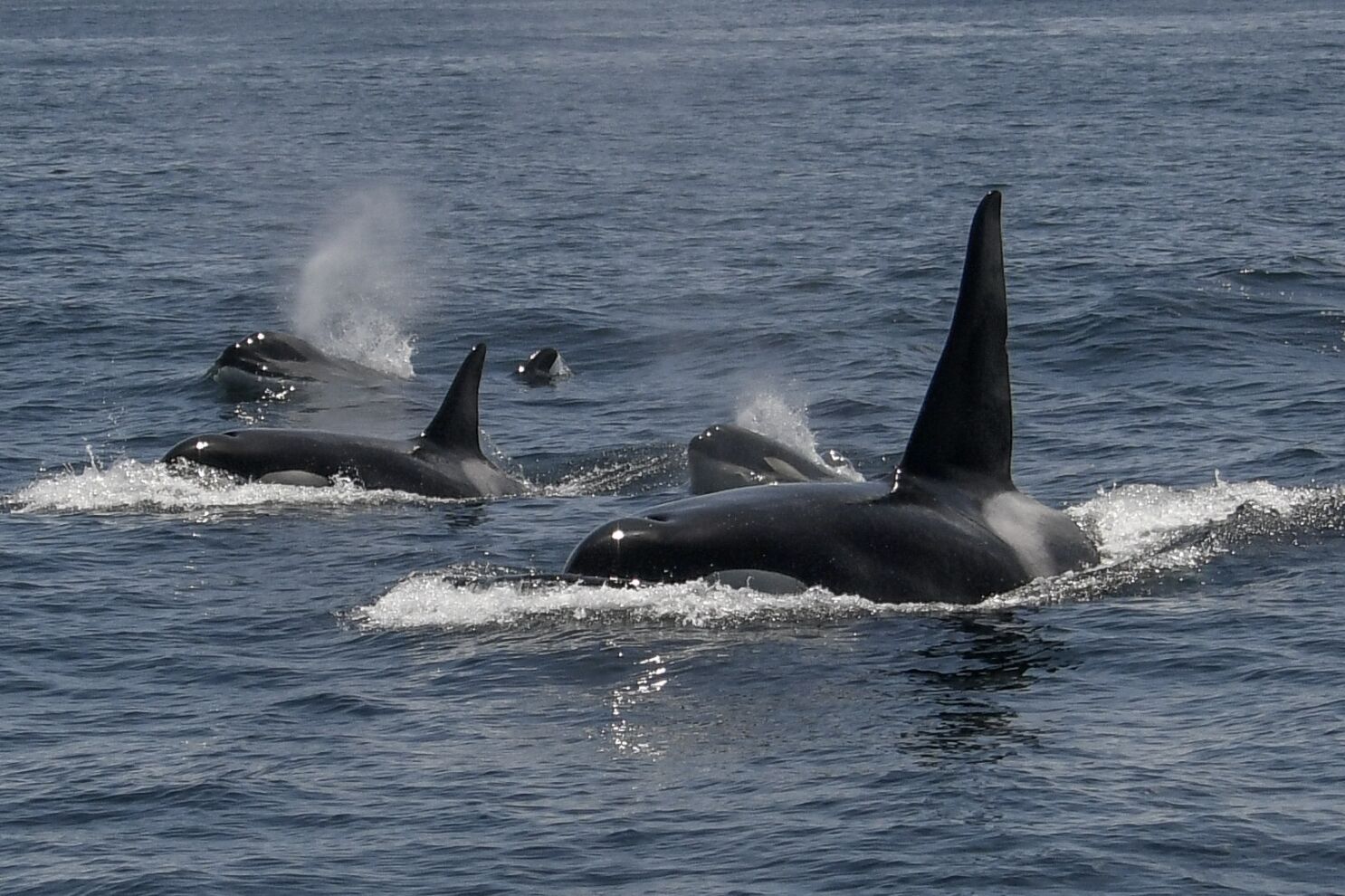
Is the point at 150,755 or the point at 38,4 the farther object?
the point at 38,4

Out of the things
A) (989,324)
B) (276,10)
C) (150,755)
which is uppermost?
(276,10)

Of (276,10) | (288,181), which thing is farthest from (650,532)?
(276,10)

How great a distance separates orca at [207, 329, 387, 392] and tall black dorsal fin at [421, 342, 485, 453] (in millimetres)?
7069

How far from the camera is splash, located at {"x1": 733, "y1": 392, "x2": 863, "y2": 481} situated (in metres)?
26.2

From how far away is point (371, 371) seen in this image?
33250 mm

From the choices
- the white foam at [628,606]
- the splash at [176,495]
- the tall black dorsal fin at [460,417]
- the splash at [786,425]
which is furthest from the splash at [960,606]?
the tall black dorsal fin at [460,417]

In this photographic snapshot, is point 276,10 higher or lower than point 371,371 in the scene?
higher

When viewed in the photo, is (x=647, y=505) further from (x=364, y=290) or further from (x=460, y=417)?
(x=364, y=290)

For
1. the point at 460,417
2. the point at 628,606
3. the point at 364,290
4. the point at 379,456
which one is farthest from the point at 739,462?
the point at 364,290

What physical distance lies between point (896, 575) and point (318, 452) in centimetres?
887

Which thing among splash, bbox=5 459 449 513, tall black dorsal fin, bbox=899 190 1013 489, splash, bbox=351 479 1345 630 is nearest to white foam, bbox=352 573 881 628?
splash, bbox=351 479 1345 630

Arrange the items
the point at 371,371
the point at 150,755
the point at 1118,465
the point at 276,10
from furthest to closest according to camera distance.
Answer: the point at 276,10 → the point at 371,371 → the point at 1118,465 → the point at 150,755

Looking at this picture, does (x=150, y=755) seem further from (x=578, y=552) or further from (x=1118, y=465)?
(x=1118, y=465)

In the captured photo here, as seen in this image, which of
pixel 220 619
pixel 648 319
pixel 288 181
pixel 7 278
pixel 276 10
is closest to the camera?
pixel 220 619
